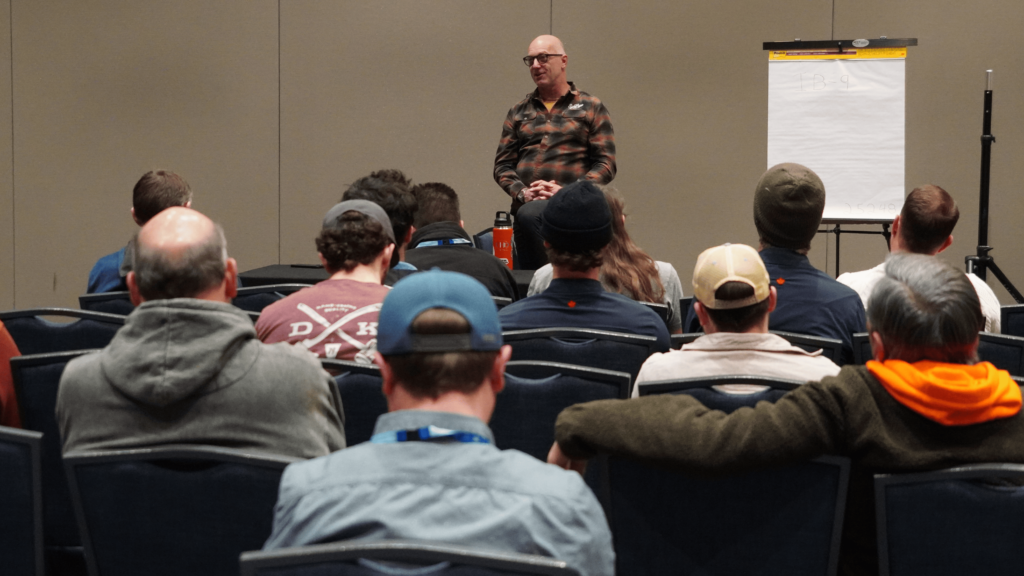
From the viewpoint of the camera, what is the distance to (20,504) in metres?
1.59

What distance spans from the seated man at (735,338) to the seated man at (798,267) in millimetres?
690

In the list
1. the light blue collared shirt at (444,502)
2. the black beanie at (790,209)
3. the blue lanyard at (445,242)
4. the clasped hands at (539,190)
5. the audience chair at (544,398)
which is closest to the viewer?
the light blue collared shirt at (444,502)

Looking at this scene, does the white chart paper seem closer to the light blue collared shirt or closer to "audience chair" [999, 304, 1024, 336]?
"audience chair" [999, 304, 1024, 336]

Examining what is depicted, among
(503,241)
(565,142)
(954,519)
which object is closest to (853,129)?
(565,142)

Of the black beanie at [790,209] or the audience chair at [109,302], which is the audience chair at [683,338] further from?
the audience chair at [109,302]

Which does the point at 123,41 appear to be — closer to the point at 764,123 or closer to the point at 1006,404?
the point at 764,123

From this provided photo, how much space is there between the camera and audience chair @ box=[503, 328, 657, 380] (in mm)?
2420

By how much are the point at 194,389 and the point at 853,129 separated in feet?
17.7

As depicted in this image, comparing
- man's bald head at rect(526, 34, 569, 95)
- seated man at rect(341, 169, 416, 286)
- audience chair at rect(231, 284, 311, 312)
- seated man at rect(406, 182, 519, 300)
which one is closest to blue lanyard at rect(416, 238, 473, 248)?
seated man at rect(406, 182, 519, 300)

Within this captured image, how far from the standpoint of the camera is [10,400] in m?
2.14

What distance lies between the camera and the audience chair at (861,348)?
2.54 metres

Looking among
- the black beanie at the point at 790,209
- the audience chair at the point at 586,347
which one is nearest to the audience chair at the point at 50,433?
the audience chair at the point at 586,347

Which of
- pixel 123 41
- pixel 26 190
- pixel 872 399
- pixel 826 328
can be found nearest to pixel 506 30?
pixel 123 41

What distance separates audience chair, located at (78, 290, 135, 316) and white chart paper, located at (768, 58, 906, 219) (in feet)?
14.2
